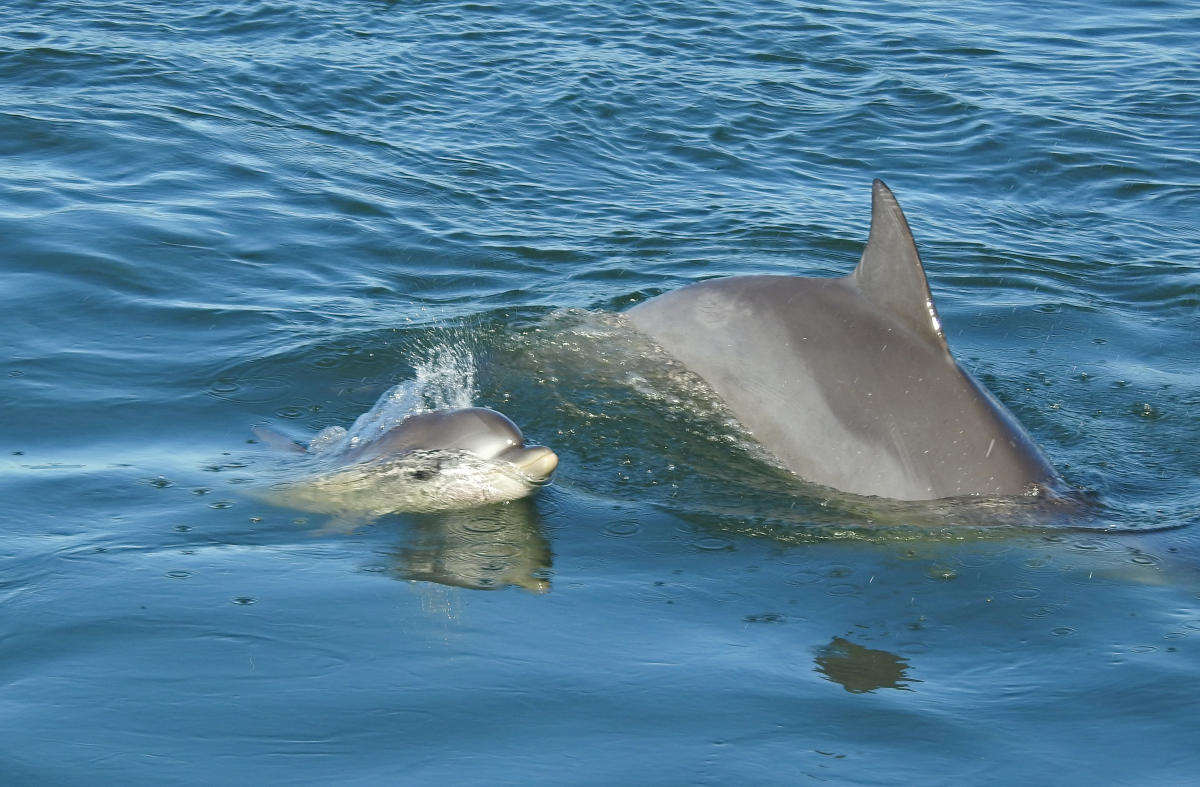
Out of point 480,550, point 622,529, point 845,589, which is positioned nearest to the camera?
point 845,589

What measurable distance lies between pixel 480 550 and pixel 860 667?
2.33 meters

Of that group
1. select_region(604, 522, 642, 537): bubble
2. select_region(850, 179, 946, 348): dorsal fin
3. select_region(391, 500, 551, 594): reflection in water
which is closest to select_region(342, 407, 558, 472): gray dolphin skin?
select_region(391, 500, 551, 594): reflection in water

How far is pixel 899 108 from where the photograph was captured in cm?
2025

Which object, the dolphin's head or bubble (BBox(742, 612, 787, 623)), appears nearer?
bubble (BBox(742, 612, 787, 623))

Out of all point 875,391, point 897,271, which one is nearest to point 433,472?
point 875,391

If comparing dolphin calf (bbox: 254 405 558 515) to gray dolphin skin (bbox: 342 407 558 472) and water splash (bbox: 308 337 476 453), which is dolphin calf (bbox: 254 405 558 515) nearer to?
gray dolphin skin (bbox: 342 407 558 472)

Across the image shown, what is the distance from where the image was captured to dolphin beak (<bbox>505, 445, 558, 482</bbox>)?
8.56 meters

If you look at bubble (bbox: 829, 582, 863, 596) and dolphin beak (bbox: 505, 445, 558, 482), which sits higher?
dolphin beak (bbox: 505, 445, 558, 482)

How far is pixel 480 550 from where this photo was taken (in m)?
8.32

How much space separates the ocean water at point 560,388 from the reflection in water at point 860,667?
3 cm

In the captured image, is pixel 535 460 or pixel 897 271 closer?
pixel 535 460

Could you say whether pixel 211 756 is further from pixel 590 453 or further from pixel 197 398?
pixel 197 398

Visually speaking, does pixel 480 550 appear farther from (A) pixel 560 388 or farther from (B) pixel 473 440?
(A) pixel 560 388

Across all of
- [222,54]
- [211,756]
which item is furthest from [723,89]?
[211,756]
